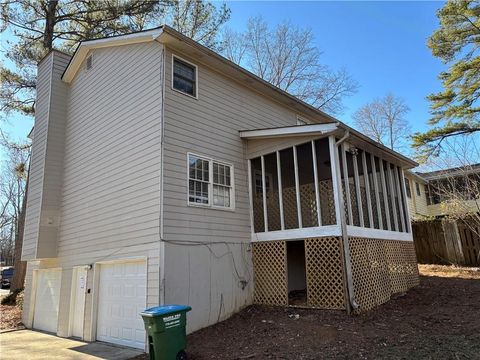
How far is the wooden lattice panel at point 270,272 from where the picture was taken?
364 inches

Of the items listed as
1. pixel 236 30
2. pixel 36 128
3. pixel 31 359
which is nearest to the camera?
pixel 31 359

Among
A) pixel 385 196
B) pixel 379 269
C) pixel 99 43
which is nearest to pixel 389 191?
pixel 385 196

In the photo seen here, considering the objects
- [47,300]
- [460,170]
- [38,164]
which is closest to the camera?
[47,300]

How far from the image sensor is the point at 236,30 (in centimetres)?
2384

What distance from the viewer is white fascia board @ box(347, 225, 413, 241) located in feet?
29.1

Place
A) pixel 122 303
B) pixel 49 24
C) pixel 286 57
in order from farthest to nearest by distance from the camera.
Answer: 1. pixel 286 57
2. pixel 49 24
3. pixel 122 303

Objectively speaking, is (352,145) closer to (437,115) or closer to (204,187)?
(204,187)

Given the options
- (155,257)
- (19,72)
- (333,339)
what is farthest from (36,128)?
(333,339)

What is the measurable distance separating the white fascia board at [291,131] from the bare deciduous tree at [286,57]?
50.3 ft

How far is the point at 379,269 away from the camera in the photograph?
9.73 meters

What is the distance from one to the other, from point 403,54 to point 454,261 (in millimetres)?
9316

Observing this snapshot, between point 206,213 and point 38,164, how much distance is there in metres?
7.03

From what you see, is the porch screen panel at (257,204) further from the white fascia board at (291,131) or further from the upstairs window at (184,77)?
the upstairs window at (184,77)

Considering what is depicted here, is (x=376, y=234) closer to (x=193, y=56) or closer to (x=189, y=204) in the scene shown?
(x=189, y=204)
